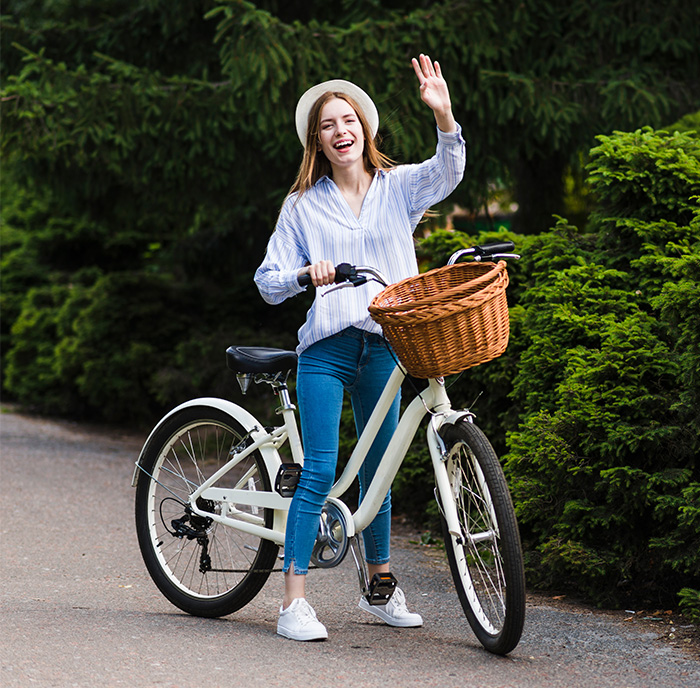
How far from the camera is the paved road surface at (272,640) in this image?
3.59 meters

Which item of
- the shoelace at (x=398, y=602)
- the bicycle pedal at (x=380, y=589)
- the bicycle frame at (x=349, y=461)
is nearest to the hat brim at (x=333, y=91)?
the bicycle frame at (x=349, y=461)

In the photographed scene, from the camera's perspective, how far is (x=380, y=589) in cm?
418

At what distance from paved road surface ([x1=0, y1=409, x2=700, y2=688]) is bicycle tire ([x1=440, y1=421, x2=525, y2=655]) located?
153 mm

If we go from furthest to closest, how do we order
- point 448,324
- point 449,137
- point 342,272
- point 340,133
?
point 340,133, point 449,137, point 342,272, point 448,324

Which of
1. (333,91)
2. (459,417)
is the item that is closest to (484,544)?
(459,417)

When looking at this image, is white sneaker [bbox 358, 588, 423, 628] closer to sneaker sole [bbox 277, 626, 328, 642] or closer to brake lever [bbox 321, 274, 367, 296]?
sneaker sole [bbox 277, 626, 328, 642]

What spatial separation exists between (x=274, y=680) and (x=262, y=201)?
7258 millimetres

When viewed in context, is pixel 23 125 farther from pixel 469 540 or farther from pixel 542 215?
pixel 469 540

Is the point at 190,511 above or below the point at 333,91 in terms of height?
below

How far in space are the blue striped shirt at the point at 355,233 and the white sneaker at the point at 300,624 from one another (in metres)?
0.98

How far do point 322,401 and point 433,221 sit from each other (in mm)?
5351

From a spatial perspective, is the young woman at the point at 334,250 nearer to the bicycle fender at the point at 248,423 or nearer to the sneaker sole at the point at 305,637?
the sneaker sole at the point at 305,637

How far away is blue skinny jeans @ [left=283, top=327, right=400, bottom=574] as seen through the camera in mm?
4070

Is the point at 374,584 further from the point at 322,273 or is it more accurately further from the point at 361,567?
the point at 322,273
